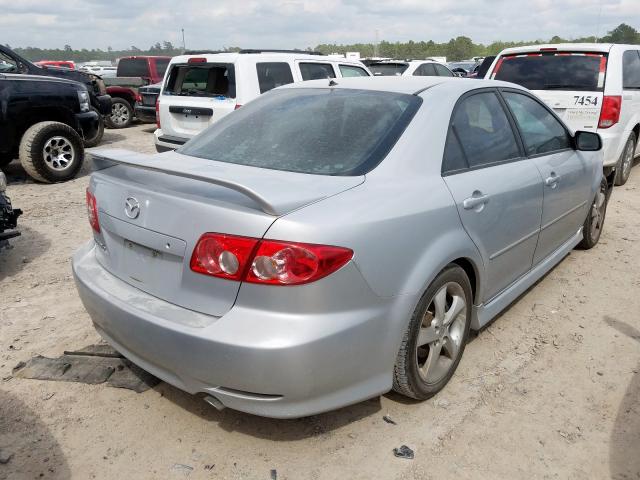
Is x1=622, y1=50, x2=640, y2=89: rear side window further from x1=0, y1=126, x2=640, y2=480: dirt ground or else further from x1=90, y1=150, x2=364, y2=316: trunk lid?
x1=90, y1=150, x2=364, y2=316: trunk lid

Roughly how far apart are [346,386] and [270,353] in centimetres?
42

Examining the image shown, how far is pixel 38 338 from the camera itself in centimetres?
341

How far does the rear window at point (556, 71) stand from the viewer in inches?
257

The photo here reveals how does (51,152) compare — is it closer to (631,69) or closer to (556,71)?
(556,71)

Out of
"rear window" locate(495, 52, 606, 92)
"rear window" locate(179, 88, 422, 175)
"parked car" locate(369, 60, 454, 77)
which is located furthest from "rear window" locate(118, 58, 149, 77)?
"rear window" locate(179, 88, 422, 175)

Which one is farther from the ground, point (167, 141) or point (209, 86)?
point (209, 86)

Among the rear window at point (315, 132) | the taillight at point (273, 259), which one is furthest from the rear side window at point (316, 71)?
the taillight at point (273, 259)

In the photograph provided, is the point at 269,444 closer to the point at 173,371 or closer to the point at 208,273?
the point at 173,371

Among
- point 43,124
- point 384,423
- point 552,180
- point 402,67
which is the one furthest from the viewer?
point 402,67

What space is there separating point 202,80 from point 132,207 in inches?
208

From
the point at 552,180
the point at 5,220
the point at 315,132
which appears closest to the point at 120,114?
the point at 5,220

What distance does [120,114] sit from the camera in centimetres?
1362

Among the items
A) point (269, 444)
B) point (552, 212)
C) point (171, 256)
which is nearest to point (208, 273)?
point (171, 256)

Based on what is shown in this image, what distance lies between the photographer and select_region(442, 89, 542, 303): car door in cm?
276
